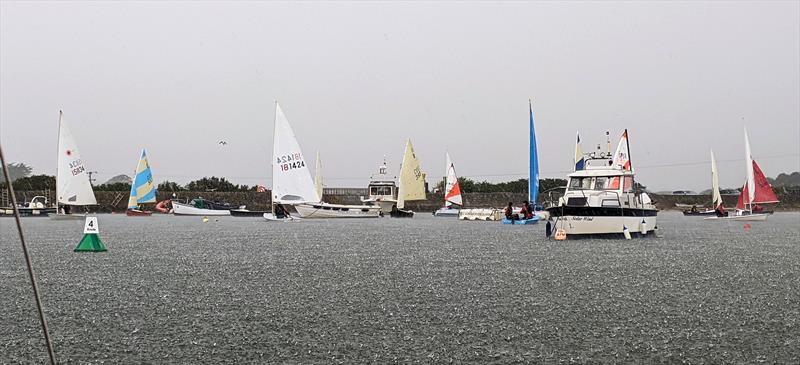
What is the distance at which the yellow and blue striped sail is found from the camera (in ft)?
236

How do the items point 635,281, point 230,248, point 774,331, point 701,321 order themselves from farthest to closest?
point 230,248, point 635,281, point 701,321, point 774,331

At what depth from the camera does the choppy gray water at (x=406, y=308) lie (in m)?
7.73

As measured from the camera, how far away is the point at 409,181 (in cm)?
6775

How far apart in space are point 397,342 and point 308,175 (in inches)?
1681

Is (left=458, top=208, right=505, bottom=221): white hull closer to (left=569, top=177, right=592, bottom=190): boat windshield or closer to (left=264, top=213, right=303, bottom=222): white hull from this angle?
(left=264, top=213, right=303, bottom=222): white hull

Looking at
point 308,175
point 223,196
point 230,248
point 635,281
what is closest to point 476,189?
point 223,196

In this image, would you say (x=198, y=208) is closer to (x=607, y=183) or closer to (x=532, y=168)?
(x=532, y=168)

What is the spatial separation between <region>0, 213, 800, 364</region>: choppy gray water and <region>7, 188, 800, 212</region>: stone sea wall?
78.8 m

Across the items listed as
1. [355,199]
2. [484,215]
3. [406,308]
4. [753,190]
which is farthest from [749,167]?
[355,199]

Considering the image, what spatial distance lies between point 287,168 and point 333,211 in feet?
37.1

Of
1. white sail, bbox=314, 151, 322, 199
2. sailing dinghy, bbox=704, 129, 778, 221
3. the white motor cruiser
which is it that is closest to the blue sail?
the white motor cruiser

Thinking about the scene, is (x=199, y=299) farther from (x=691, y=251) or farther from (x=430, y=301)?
(x=691, y=251)

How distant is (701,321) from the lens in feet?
30.7

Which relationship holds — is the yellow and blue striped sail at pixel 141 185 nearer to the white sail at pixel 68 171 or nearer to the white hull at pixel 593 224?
the white sail at pixel 68 171
